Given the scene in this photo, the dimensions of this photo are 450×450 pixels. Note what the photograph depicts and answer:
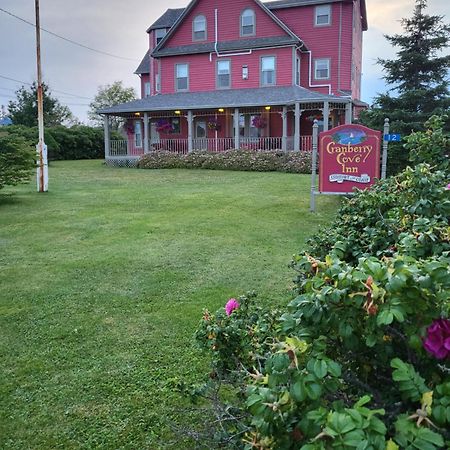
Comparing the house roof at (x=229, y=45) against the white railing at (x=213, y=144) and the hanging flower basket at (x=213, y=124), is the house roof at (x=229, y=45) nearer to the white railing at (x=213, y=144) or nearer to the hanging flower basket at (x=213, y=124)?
the hanging flower basket at (x=213, y=124)

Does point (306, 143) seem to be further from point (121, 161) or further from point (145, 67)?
point (145, 67)

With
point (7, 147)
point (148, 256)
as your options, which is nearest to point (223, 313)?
point (148, 256)

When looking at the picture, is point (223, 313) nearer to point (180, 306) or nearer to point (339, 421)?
point (339, 421)

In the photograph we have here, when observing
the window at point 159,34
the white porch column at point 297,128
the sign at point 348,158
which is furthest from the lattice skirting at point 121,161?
the sign at point 348,158

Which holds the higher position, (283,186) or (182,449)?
(283,186)

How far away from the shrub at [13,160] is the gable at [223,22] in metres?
15.9

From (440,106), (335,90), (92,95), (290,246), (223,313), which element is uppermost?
(92,95)

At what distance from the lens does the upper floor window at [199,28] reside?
2492 centimetres

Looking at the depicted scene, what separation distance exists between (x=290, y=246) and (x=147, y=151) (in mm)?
17952

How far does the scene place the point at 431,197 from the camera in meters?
2.61

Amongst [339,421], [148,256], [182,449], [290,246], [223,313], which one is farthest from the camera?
[290,246]

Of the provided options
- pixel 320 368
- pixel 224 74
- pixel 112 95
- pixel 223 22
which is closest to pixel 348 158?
pixel 320 368

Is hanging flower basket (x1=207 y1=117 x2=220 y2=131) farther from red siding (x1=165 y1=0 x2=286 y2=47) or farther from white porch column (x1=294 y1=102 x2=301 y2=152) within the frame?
white porch column (x1=294 y1=102 x2=301 y2=152)

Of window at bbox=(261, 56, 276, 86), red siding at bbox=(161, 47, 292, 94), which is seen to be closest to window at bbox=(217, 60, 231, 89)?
red siding at bbox=(161, 47, 292, 94)
